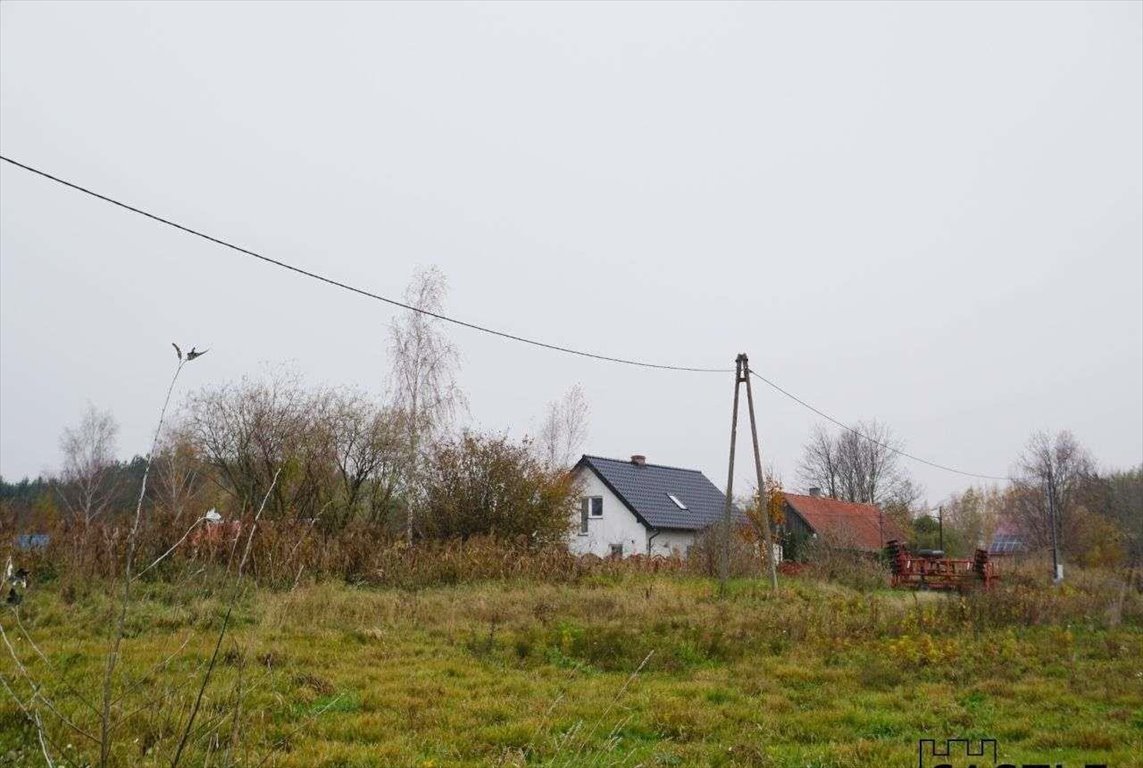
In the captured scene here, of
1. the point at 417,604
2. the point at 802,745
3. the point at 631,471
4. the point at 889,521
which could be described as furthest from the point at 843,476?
the point at 802,745

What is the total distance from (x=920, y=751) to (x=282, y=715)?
4936 millimetres

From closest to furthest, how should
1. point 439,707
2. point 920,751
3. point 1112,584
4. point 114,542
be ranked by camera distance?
point 920,751, point 439,707, point 114,542, point 1112,584

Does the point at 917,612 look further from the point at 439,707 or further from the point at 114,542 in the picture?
the point at 114,542

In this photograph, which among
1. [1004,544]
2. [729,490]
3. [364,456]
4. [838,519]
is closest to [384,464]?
[364,456]

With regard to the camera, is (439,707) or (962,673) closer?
(439,707)

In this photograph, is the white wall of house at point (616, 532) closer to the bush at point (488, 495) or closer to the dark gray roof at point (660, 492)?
the dark gray roof at point (660, 492)

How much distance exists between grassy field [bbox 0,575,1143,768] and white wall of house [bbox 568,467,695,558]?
20025 millimetres

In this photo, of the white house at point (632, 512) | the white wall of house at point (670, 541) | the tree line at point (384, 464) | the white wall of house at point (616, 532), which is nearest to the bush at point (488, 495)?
the tree line at point (384, 464)

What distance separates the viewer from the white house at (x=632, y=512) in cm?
3472

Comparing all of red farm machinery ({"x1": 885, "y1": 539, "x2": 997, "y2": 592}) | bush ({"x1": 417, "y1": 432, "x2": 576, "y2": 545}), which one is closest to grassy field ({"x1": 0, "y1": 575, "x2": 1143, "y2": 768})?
bush ({"x1": 417, "y1": 432, "x2": 576, "y2": 545})

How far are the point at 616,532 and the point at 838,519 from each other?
10.6 meters

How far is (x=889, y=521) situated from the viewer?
152ft

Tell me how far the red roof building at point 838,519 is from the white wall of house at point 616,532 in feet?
20.0

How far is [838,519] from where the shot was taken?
37.6 metres
